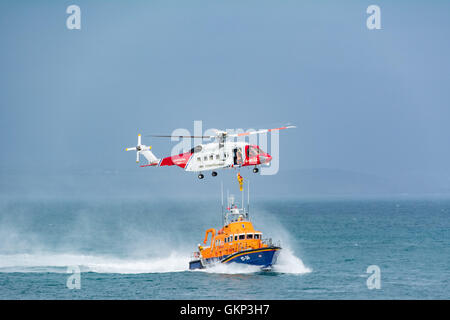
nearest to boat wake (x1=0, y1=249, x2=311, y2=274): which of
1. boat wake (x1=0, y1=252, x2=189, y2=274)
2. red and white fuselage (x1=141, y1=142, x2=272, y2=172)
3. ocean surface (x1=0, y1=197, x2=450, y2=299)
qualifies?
boat wake (x1=0, y1=252, x2=189, y2=274)

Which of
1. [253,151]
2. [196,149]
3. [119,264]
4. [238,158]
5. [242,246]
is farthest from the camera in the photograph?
[119,264]

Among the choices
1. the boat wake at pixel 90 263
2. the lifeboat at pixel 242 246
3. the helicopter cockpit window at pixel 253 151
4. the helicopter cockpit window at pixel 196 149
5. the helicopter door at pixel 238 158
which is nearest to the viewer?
the helicopter door at pixel 238 158

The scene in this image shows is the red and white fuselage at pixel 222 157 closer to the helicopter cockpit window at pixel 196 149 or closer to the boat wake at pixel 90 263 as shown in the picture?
the helicopter cockpit window at pixel 196 149

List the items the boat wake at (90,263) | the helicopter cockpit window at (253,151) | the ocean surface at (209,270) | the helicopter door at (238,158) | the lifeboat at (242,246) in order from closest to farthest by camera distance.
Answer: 1. the helicopter door at (238,158)
2. the helicopter cockpit window at (253,151)
3. the ocean surface at (209,270)
4. the lifeboat at (242,246)
5. the boat wake at (90,263)

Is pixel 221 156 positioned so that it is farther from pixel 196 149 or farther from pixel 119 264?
pixel 119 264

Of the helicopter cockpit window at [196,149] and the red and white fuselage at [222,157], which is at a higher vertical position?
the helicopter cockpit window at [196,149]

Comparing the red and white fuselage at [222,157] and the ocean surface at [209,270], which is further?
the ocean surface at [209,270]

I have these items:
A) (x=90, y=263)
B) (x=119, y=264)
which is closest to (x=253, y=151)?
(x=119, y=264)

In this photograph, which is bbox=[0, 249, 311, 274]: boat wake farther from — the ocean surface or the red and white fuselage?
the red and white fuselage

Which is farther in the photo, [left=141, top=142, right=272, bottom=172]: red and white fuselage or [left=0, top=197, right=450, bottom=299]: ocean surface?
[left=0, top=197, right=450, bottom=299]: ocean surface

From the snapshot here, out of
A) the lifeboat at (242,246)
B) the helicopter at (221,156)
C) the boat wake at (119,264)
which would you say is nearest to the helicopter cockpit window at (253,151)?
the helicopter at (221,156)

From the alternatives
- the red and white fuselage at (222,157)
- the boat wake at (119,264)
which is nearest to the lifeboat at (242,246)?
the boat wake at (119,264)
